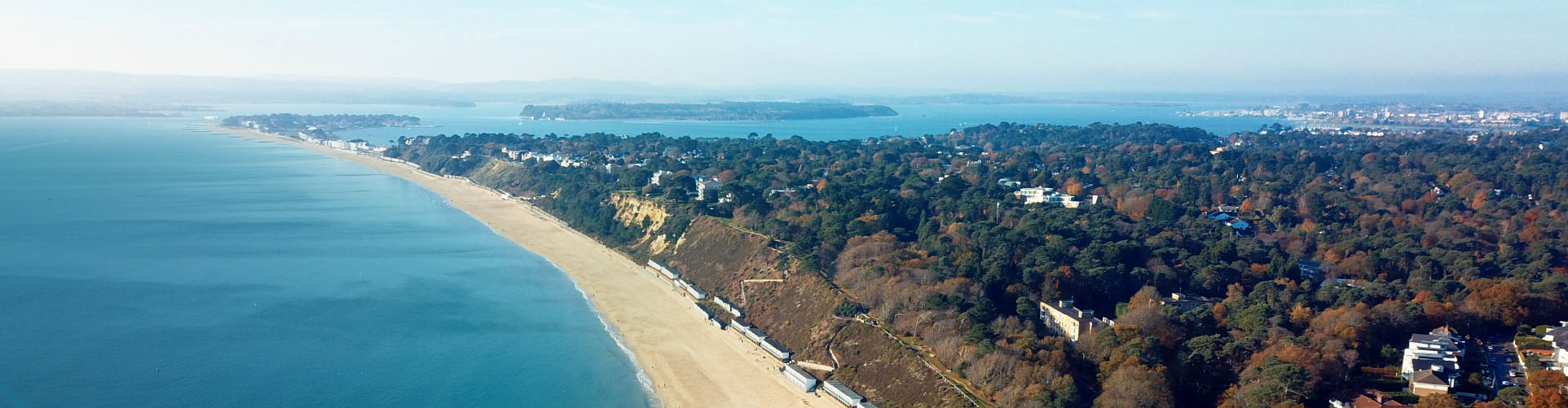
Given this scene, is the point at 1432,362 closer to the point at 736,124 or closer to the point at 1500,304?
the point at 1500,304

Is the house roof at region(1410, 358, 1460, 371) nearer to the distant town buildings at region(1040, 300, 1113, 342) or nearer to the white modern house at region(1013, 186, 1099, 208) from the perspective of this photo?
the distant town buildings at region(1040, 300, 1113, 342)

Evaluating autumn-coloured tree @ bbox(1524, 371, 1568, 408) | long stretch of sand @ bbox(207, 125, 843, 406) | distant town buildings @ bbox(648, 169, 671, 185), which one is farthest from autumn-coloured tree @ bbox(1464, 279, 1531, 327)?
distant town buildings @ bbox(648, 169, 671, 185)

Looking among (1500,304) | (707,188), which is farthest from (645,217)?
(1500,304)

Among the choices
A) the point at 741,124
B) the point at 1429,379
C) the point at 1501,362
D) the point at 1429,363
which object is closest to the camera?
the point at 1429,379

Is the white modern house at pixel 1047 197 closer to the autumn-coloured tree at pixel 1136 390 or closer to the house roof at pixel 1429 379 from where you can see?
the house roof at pixel 1429 379

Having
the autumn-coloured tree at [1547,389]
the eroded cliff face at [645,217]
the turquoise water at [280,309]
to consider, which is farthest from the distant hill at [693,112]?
the autumn-coloured tree at [1547,389]

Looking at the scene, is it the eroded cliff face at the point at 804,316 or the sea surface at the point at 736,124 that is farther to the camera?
the sea surface at the point at 736,124
